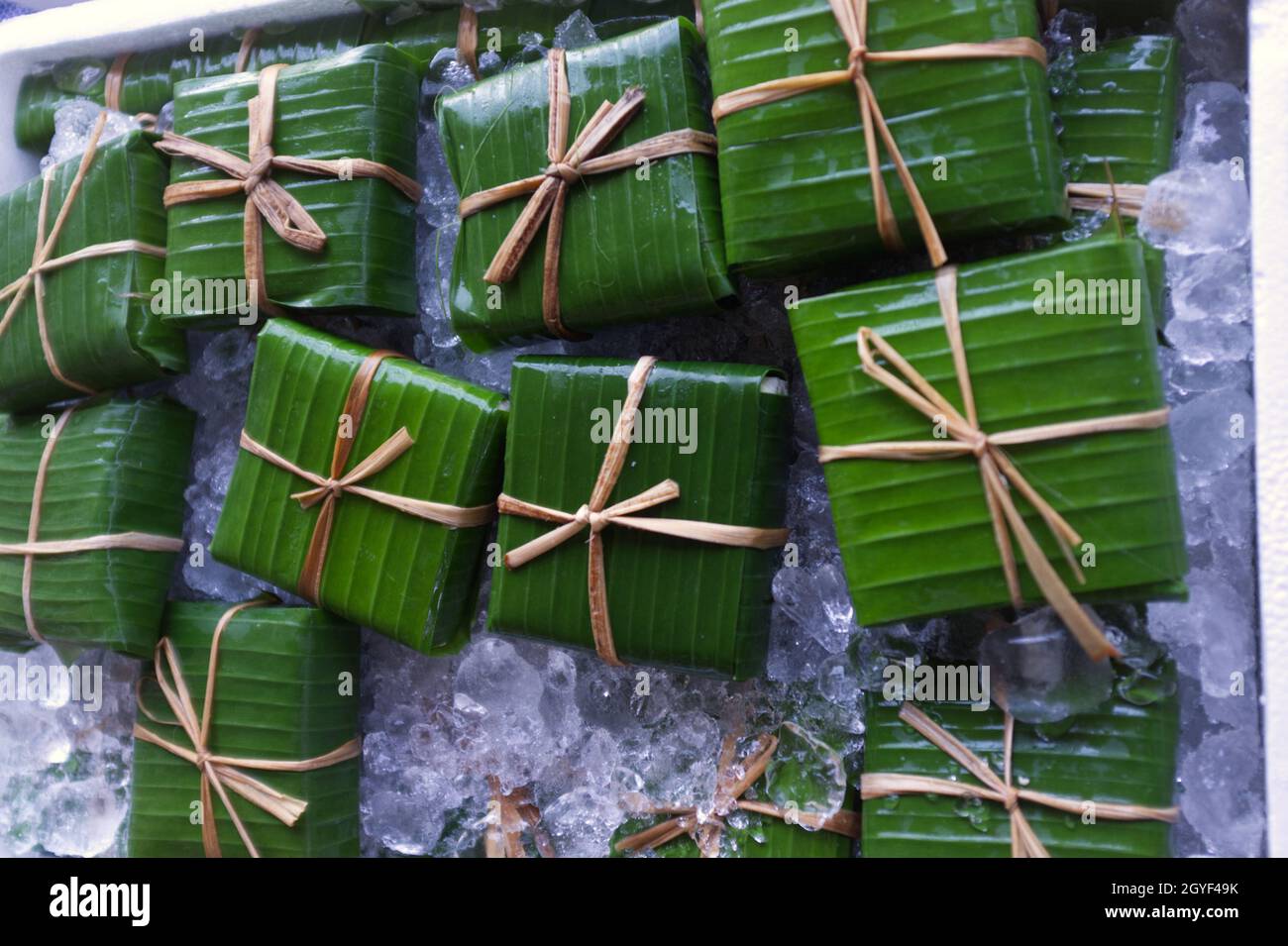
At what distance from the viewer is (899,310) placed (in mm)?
1561

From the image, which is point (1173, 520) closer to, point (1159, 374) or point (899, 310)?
point (1159, 374)

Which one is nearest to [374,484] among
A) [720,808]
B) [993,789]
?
[720,808]

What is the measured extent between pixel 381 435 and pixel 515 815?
816 millimetres

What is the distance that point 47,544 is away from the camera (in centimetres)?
205

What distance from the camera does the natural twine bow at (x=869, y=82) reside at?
149 centimetres

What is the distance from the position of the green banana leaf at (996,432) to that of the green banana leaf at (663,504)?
5.5 inches

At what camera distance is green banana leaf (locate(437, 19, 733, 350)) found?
1686 millimetres

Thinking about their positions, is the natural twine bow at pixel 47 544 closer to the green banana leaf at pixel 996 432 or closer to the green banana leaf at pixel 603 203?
the green banana leaf at pixel 603 203

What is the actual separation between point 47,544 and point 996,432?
192cm

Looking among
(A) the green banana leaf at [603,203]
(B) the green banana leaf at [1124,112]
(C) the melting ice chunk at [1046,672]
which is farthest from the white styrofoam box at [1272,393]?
(A) the green banana leaf at [603,203]

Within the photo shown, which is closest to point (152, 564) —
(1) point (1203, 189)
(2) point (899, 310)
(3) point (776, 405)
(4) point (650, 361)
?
(4) point (650, 361)

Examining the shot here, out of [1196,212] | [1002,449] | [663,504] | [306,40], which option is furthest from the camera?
[306,40]

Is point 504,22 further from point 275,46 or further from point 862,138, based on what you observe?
point 862,138
